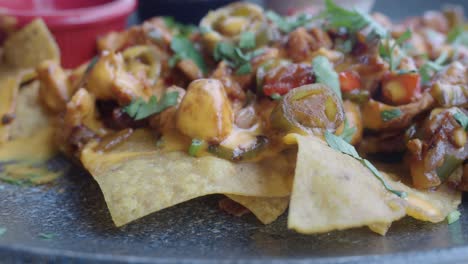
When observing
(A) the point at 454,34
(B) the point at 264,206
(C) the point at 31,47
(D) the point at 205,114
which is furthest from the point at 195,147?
(A) the point at 454,34

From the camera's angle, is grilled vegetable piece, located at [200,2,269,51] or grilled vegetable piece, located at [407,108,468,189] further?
grilled vegetable piece, located at [200,2,269,51]

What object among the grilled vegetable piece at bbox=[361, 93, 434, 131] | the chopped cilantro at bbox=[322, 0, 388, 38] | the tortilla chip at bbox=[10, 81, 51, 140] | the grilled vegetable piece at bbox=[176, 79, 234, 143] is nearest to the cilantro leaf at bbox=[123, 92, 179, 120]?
the grilled vegetable piece at bbox=[176, 79, 234, 143]

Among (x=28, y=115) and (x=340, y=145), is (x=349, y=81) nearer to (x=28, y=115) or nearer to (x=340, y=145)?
(x=340, y=145)

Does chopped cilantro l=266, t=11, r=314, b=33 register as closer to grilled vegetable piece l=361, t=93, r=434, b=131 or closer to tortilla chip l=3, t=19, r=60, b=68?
grilled vegetable piece l=361, t=93, r=434, b=131

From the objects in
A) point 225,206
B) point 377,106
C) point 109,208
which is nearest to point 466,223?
point 377,106

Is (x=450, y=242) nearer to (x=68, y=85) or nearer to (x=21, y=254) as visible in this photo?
(x=21, y=254)

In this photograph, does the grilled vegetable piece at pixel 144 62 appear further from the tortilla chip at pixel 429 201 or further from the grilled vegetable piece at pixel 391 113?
the tortilla chip at pixel 429 201
